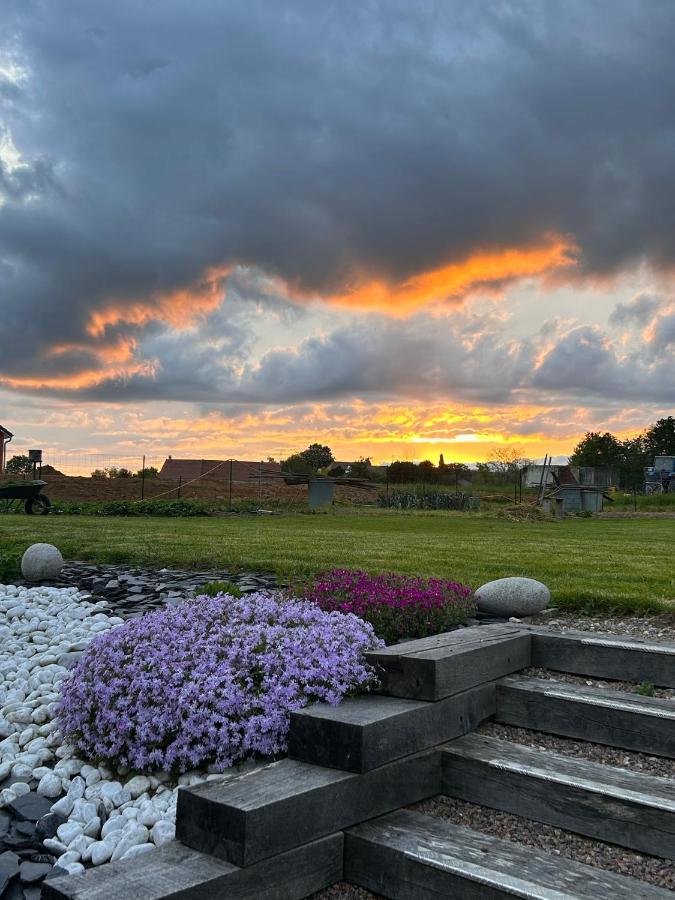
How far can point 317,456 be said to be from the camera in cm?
3816

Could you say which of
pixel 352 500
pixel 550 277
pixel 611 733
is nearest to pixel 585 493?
pixel 352 500

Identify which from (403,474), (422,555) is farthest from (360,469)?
(422,555)

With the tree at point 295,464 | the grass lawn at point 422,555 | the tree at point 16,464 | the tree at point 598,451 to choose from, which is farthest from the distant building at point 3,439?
the tree at point 598,451

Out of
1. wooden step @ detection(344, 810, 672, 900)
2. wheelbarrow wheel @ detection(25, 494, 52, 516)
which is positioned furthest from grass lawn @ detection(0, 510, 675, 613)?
wheelbarrow wheel @ detection(25, 494, 52, 516)

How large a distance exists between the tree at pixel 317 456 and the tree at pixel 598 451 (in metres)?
27.6

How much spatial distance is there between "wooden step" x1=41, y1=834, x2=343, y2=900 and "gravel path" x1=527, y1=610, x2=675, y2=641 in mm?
2584

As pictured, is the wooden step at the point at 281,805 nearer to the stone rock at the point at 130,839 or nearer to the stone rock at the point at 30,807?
the stone rock at the point at 130,839

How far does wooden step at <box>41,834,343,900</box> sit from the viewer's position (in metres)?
2.16

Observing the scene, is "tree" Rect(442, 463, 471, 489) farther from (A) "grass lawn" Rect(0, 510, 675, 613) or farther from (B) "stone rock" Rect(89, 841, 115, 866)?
(B) "stone rock" Rect(89, 841, 115, 866)

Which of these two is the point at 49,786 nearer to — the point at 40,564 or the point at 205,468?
the point at 40,564

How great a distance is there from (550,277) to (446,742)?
8.50 m

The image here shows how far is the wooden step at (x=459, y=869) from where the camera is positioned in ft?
7.62

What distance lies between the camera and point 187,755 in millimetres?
3064

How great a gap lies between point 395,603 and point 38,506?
16.5 metres
